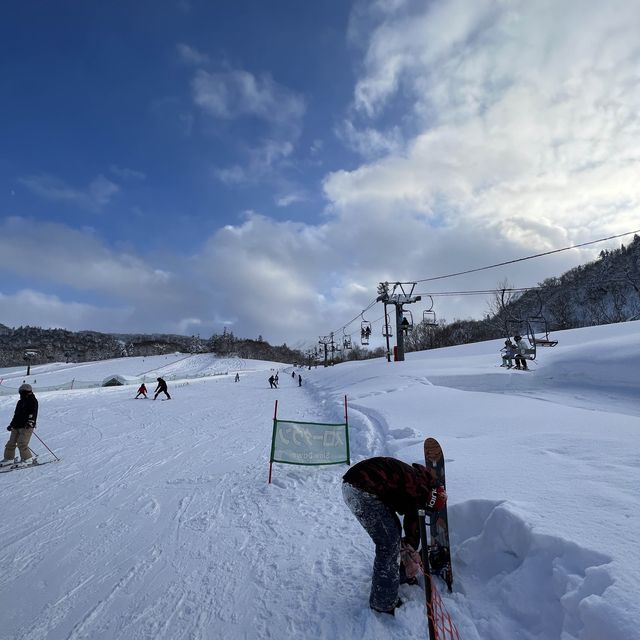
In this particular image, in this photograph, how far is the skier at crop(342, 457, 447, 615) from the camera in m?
3.09

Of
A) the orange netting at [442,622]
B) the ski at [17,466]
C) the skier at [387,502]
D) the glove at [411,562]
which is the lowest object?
the ski at [17,466]

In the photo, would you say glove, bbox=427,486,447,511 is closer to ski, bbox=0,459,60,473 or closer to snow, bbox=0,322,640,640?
snow, bbox=0,322,640,640

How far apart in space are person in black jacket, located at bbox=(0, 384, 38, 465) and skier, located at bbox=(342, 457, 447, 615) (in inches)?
339

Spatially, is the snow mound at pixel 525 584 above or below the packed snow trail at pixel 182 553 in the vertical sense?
above

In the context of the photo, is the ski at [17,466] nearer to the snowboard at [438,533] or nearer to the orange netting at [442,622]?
the snowboard at [438,533]

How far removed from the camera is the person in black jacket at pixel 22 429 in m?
8.23

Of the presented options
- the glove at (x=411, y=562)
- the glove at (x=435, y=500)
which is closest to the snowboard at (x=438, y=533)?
the glove at (x=411, y=562)

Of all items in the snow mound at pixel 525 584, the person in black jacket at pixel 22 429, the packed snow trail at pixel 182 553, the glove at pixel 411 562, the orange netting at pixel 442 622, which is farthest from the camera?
the person in black jacket at pixel 22 429

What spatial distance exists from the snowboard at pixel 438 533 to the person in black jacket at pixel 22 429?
29.4 ft

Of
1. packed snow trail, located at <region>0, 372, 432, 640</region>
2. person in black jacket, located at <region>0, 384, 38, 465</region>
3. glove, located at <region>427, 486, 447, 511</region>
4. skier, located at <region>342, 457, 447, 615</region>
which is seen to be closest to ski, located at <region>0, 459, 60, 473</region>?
person in black jacket, located at <region>0, 384, 38, 465</region>

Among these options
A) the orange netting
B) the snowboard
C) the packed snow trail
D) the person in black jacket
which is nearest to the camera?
the orange netting

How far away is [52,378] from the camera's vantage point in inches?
2670

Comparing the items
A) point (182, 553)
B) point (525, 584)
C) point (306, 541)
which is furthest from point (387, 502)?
point (182, 553)

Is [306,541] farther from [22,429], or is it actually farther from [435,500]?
[22,429]
